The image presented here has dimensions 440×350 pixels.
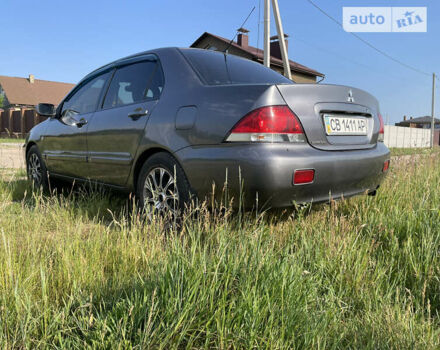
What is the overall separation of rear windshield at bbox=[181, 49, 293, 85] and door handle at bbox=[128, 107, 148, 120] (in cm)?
56

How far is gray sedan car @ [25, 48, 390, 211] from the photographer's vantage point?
212 centimetres

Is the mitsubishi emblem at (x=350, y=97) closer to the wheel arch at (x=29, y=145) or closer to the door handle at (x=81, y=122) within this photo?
the door handle at (x=81, y=122)

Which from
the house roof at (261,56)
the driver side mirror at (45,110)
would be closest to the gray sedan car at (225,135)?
the driver side mirror at (45,110)

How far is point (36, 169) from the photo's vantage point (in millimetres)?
4766

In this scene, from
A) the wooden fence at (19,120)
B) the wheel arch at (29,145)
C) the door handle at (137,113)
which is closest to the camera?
the door handle at (137,113)

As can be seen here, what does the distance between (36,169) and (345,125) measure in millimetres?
4148

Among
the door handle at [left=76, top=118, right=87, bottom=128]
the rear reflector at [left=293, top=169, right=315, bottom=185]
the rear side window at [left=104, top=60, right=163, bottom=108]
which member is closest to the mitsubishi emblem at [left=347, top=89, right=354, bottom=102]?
the rear reflector at [left=293, top=169, right=315, bottom=185]

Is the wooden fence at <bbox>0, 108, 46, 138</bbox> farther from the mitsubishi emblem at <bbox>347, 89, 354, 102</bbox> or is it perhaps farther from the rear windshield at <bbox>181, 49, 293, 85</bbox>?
the mitsubishi emblem at <bbox>347, 89, 354, 102</bbox>

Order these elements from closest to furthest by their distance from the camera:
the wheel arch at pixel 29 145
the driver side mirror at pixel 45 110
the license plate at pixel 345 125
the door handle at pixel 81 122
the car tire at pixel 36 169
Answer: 1. the license plate at pixel 345 125
2. the door handle at pixel 81 122
3. the driver side mirror at pixel 45 110
4. the car tire at pixel 36 169
5. the wheel arch at pixel 29 145

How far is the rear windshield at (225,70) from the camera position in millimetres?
2660

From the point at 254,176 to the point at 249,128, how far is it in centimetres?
30

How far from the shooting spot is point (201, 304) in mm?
1295

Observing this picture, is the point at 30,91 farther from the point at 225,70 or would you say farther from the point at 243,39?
the point at 225,70

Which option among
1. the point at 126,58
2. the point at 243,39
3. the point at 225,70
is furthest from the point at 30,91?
the point at 225,70
